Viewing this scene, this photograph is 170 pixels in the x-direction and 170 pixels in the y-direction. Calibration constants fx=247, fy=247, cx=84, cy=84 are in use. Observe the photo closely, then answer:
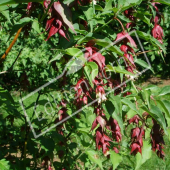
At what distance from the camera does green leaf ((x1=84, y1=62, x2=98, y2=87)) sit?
2.81ft

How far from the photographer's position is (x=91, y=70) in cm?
88

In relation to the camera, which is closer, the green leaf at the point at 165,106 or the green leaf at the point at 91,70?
the green leaf at the point at 91,70

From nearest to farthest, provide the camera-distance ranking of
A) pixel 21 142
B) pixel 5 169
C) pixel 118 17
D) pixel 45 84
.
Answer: pixel 118 17
pixel 5 169
pixel 45 84
pixel 21 142

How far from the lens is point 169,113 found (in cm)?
114

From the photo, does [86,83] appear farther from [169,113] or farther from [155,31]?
[155,31]

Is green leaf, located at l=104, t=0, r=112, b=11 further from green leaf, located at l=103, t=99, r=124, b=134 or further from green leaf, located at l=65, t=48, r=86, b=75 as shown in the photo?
green leaf, located at l=103, t=99, r=124, b=134

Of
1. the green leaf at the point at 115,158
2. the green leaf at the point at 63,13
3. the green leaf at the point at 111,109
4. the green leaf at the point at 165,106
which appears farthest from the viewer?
the green leaf at the point at 115,158

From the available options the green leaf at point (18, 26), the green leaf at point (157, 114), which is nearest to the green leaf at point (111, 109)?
the green leaf at point (157, 114)

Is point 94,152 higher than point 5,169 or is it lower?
lower

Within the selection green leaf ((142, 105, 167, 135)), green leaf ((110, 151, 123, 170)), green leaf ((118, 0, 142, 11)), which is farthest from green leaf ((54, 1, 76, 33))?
green leaf ((110, 151, 123, 170))

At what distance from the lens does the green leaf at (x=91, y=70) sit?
86 centimetres

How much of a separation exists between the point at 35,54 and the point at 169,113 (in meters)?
4.64

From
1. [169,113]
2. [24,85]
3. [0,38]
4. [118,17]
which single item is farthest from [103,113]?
[0,38]

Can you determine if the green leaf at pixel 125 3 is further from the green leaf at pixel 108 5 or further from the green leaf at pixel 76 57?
the green leaf at pixel 76 57
